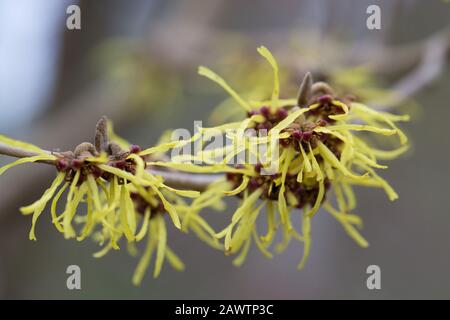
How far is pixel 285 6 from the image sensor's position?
3.19 meters

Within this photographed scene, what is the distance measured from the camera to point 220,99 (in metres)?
4.20

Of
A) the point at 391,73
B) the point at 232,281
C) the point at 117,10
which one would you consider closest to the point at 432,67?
the point at 391,73

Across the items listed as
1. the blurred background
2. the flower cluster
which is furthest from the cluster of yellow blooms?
the blurred background

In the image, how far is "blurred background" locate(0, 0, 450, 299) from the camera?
6.22 ft

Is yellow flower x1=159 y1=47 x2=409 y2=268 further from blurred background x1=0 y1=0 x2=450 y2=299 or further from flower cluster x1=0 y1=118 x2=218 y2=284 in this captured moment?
blurred background x1=0 y1=0 x2=450 y2=299

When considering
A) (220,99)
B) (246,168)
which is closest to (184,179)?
(246,168)

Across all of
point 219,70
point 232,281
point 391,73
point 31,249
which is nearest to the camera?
point 391,73

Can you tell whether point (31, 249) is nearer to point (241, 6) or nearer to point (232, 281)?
point (232, 281)

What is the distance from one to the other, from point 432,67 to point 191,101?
306 cm

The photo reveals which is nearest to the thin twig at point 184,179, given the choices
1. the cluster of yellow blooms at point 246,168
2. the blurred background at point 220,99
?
the cluster of yellow blooms at point 246,168

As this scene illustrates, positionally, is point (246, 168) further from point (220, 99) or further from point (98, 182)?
point (220, 99)

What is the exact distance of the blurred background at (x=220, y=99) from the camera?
1896mm

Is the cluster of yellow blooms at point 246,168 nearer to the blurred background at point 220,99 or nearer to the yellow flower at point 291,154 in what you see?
the yellow flower at point 291,154
